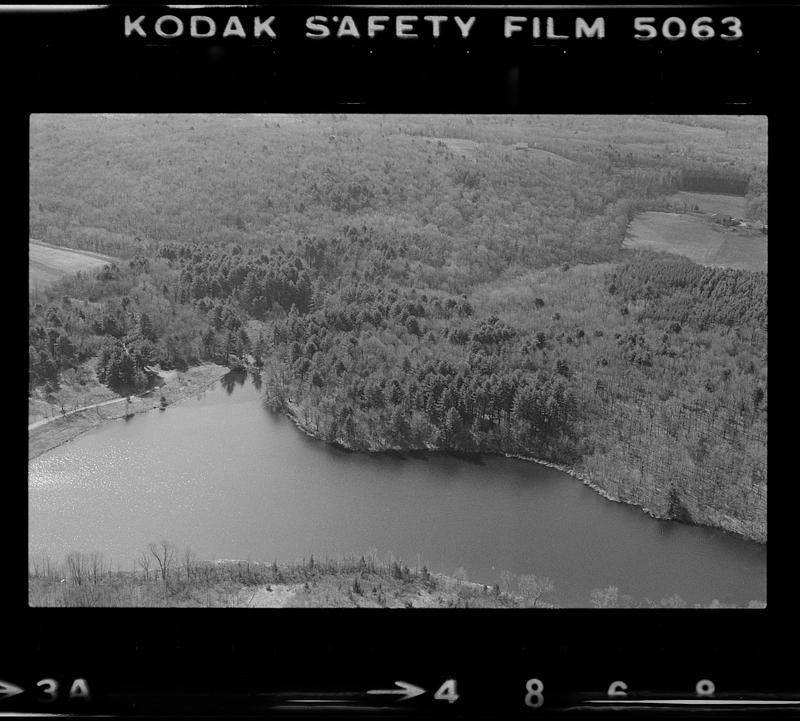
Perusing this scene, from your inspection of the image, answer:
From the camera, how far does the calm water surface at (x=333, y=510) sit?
22.5 ft

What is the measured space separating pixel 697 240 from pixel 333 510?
3.25 m

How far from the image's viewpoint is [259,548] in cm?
690

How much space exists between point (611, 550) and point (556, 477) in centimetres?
62

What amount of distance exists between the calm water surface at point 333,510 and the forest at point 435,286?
0.63 ft

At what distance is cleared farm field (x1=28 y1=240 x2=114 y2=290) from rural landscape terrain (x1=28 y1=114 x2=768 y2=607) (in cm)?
2

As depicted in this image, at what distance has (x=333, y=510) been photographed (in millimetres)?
6965
